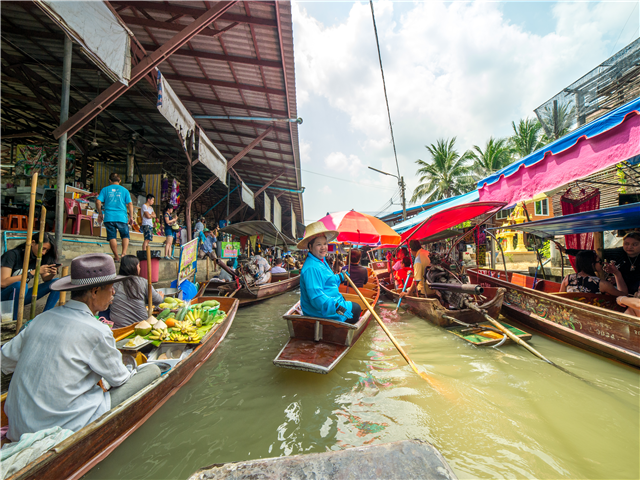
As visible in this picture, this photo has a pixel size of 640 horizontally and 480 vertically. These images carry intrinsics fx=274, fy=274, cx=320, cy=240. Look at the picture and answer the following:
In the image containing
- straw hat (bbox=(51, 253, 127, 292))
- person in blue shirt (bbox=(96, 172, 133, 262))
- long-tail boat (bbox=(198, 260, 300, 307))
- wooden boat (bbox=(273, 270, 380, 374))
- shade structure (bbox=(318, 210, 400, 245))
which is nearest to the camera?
straw hat (bbox=(51, 253, 127, 292))

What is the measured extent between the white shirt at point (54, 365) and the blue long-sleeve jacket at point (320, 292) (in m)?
2.23

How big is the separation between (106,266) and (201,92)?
7649 millimetres

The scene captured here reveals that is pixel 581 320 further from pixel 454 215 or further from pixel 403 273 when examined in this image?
pixel 403 273

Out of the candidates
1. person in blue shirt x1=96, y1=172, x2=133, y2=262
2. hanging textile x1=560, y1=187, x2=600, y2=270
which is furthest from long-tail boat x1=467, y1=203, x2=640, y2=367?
person in blue shirt x1=96, y1=172, x2=133, y2=262

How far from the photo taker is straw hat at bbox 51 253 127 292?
1.86 m

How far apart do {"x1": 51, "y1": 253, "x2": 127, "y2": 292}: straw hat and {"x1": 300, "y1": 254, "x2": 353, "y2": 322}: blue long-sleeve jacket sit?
2196 millimetres

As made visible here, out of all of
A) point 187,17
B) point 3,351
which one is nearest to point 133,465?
point 3,351

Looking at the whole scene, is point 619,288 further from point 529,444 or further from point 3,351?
point 3,351

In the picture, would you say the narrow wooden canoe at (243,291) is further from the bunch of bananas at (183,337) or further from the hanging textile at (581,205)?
the hanging textile at (581,205)

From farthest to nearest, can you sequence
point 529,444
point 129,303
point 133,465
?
point 129,303, point 529,444, point 133,465

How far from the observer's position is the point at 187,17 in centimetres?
573

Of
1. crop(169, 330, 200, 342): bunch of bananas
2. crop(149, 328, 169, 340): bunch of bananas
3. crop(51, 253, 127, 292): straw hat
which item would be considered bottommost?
crop(169, 330, 200, 342): bunch of bananas

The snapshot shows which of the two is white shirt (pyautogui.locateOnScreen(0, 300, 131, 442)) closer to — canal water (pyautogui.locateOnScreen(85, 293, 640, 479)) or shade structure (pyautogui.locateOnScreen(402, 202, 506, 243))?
canal water (pyautogui.locateOnScreen(85, 293, 640, 479))

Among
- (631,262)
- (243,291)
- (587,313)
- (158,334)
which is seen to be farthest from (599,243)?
(158,334)
